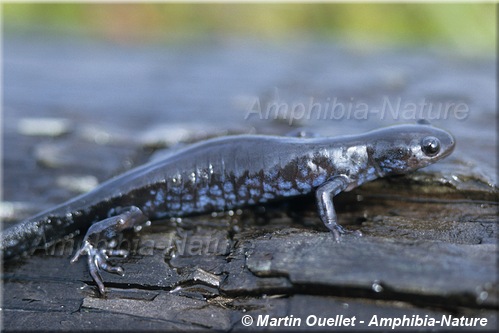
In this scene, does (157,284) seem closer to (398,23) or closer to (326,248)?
(326,248)

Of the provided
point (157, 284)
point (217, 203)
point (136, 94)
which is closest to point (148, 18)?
point (136, 94)

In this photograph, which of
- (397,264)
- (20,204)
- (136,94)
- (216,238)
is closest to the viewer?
(397,264)

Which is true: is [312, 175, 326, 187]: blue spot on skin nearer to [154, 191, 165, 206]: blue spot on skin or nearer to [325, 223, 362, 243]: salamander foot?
[325, 223, 362, 243]: salamander foot

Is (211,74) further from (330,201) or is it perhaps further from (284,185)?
(330,201)

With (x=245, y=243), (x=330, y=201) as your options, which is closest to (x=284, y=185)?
(x=330, y=201)

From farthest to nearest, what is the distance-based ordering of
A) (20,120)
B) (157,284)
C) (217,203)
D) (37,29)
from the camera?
(37,29) < (20,120) < (217,203) < (157,284)
